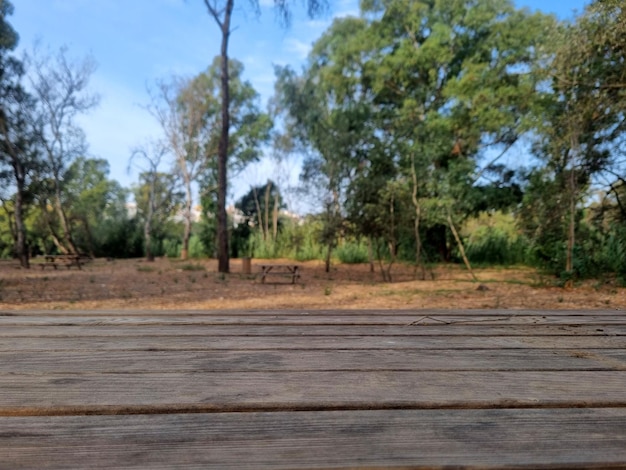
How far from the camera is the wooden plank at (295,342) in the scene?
1.19m

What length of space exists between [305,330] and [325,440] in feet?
2.73

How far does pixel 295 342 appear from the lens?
1258 millimetres

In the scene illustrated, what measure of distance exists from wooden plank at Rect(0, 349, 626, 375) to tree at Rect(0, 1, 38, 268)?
42.5 feet

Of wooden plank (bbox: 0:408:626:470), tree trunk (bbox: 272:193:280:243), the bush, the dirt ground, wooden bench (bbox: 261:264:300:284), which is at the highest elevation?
tree trunk (bbox: 272:193:280:243)

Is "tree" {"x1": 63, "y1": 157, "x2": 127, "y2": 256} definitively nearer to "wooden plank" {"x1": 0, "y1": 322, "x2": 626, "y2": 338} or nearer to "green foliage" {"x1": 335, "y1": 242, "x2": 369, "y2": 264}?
"green foliage" {"x1": 335, "y1": 242, "x2": 369, "y2": 264}

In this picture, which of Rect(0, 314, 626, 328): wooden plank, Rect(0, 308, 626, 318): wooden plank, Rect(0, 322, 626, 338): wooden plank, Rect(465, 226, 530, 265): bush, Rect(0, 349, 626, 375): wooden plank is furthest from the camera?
Rect(465, 226, 530, 265): bush

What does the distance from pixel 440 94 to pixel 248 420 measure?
1588 cm

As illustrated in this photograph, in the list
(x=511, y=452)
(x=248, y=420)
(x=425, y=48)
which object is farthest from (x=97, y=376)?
(x=425, y=48)

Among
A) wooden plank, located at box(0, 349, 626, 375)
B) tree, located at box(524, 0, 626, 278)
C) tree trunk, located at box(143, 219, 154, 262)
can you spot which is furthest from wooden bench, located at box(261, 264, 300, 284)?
tree trunk, located at box(143, 219, 154, 262)

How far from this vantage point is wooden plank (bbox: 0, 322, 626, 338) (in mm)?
1382

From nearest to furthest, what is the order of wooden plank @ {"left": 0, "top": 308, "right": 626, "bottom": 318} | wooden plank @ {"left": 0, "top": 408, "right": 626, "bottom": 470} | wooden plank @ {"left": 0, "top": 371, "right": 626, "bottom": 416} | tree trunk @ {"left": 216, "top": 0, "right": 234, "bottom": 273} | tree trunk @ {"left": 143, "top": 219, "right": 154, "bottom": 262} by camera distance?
wooden plank @ {"left": 0, "top": 408, "right": 626, "bottom": 470}, wooden plank @ {"left": 0, "top": 371, "right": 626, "bottom": 416}, wooden plank @ {"left": 0, "top": 308, "right": 626, "bottom": 318}, tree trunk @ {"left": 216, "top": 0, "right": 234, "bottom": 273}, tree trunk @ {"left": 143, "top": 219, "right": 154, "bottom": 262}

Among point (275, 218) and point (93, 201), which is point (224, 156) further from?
point (93, 201)

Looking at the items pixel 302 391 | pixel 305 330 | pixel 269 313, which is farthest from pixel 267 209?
pixel 302 391

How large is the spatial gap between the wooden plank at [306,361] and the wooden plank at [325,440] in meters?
0.26
